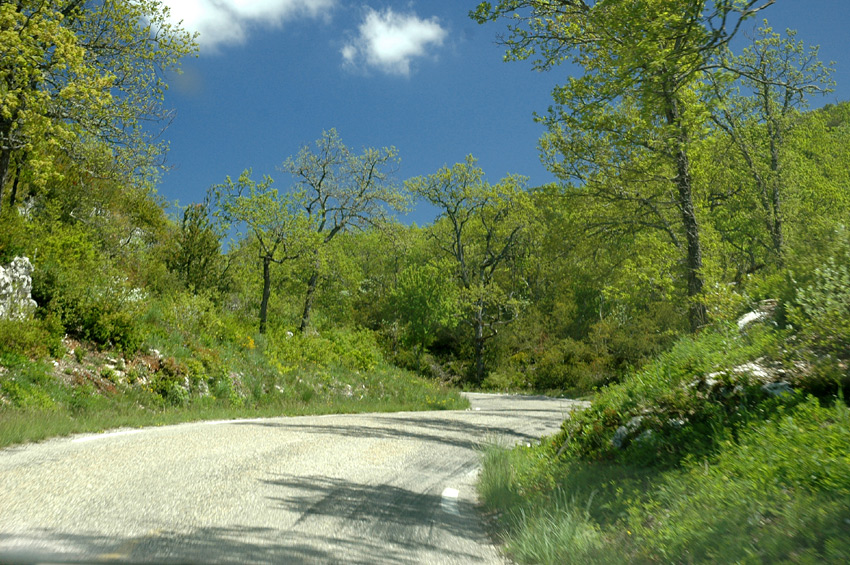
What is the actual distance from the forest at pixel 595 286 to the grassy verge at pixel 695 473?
0.02 metres

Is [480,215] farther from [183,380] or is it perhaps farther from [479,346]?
[183,380]

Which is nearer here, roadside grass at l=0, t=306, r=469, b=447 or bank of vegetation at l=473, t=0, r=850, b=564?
bank of vegetation at l=473, t=0, r=850, b=564

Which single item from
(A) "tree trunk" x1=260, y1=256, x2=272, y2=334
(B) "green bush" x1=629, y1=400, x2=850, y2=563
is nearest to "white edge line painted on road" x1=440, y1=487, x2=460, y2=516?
(B) "green bush" x1=629, y1=400, x2=850, y2=563

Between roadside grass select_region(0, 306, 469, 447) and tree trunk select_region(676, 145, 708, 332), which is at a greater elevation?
tree trunk select_region(676, 145, 708, 332)

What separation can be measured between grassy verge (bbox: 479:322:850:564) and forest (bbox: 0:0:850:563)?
2cm

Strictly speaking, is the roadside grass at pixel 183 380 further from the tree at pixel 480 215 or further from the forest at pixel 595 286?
the tree at pixel 480 215

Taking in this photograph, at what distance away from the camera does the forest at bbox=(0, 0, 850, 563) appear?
15.4ft

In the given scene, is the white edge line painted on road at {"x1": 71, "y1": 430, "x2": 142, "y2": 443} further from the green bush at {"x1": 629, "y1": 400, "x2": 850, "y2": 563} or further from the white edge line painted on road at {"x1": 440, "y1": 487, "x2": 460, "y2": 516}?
the green bush at {"x1": 629, "y1": 400, "x2": 850, "y2": 563}

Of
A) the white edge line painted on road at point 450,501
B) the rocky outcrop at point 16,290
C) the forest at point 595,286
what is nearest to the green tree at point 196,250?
the forest at point 595,286

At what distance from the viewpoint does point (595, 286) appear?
44.5 metres

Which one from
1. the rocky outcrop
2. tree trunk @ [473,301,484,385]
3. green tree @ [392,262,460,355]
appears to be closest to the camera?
the rocky outcrop

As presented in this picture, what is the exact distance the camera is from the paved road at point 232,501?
4023 millimetres

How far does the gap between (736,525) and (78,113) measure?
1633 centimetres

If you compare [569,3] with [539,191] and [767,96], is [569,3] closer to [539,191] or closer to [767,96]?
[539,191]
